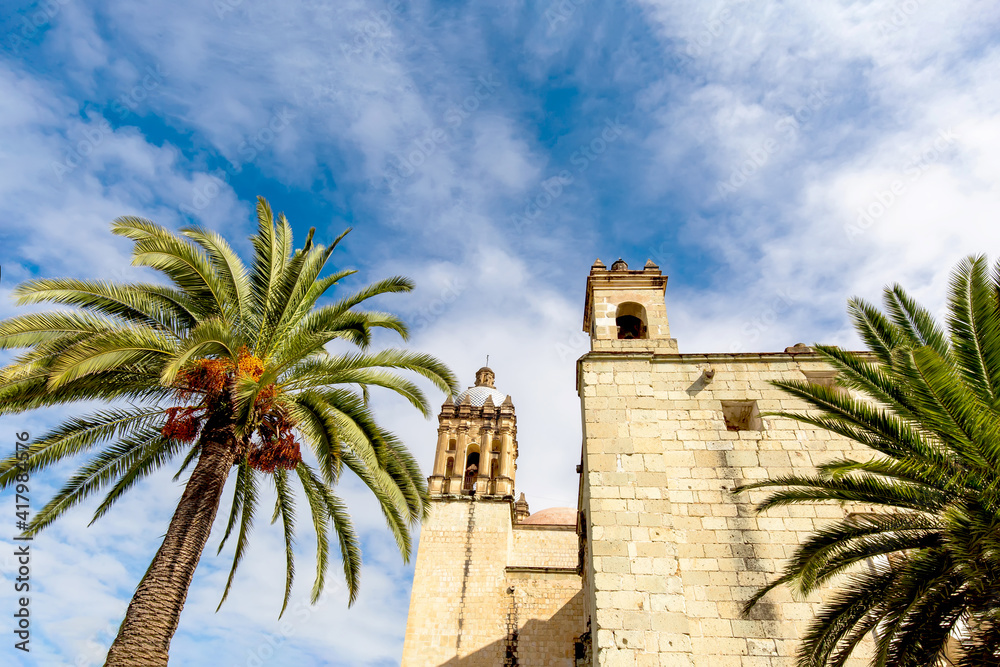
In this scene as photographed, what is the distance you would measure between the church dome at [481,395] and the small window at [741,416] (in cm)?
1618

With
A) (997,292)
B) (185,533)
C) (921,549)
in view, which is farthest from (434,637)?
(997,292)

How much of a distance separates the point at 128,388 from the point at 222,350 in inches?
50.3

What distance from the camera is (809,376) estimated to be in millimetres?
9727

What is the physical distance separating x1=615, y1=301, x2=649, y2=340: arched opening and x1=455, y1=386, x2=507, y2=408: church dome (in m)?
13.9

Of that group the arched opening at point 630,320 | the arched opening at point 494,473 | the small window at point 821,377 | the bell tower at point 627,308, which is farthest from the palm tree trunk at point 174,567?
the arched opening at point 494,473

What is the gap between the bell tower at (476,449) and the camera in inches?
838

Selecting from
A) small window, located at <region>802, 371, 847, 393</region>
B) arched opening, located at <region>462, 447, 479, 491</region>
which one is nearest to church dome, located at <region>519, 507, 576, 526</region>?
arched opening, located at <region>462, 447, 479, 491</region>

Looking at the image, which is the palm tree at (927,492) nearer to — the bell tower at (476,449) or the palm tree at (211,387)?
the palm tree at (211,387)

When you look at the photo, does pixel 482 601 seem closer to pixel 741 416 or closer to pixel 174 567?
pixel 741 416

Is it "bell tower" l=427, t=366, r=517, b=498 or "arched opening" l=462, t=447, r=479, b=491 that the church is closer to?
"bell tower" l=427, t=366, r=517, b=498

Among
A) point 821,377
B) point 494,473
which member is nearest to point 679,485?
point 821,377

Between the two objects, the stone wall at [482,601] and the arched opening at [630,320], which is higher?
the arched opening at [630,320]

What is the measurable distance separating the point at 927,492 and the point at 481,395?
21.2 m

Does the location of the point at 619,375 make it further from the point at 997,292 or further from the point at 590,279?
the point at 997,292
